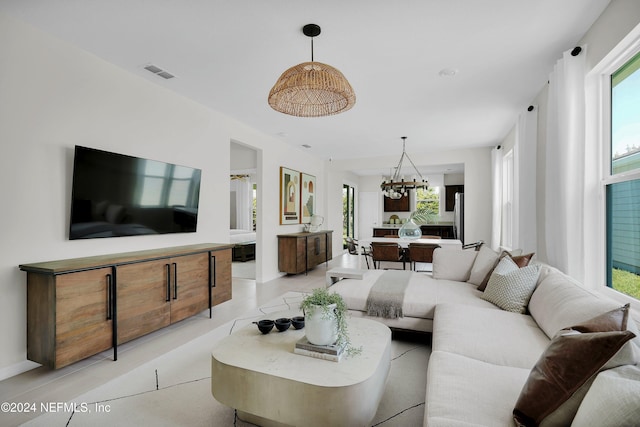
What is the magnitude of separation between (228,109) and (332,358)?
3.66 meters

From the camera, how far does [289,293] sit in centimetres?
482

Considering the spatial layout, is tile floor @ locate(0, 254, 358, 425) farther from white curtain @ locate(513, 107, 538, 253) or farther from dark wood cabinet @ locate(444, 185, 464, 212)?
dark wood cabinet @ locate(444, 185, 464, 212)

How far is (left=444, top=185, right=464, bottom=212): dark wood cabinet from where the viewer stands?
1024 cm

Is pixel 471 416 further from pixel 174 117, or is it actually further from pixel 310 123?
pixel 310 123

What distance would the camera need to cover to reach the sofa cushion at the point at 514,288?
8.21 feet

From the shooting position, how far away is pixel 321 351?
5.91 feet

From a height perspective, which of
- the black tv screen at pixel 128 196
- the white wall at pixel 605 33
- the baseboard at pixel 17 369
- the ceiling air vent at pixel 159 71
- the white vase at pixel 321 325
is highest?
the ceiling air vent at pixel 159 71

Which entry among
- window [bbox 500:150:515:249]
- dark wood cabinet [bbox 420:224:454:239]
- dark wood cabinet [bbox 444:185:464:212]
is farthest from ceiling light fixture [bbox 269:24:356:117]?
dark wood cabinet [bbox 444:185:464:212]

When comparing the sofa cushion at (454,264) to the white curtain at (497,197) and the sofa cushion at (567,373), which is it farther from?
the white curtain at (497,197)

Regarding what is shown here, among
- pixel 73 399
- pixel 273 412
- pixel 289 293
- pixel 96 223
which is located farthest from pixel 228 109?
pixel 273 412

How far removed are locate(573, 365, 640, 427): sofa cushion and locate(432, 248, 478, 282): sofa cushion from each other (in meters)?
2.78

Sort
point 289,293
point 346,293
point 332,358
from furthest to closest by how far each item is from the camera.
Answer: point 289,293 → point 346,293 → point 332,358

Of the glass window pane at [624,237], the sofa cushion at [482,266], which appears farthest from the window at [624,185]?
the sofa cushion at [482,266]

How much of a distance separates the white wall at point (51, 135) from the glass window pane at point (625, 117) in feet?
13.8
